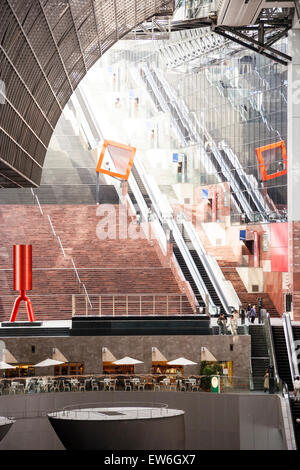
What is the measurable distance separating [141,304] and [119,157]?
50.7 ft

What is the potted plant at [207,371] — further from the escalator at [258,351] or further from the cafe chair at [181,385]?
the escalator at [258,351]

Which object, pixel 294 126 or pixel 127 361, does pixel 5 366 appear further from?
pixel 294 126

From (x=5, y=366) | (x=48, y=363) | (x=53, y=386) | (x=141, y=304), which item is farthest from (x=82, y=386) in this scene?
(x=141, y=304)

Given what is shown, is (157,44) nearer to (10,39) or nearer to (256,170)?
(256,170)

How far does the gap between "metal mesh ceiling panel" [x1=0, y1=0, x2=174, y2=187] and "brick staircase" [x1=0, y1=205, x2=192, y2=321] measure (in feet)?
35.5

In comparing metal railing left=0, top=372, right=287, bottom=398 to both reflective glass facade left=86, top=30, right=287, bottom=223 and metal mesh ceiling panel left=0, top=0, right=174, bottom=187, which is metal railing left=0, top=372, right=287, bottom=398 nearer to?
metal mesh ceiling panel left=0, top=0, right=174, bottom=187

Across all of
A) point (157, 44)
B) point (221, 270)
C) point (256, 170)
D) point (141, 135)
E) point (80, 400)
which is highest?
point (157, 44)

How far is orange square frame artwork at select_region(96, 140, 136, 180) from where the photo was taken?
53031 mm

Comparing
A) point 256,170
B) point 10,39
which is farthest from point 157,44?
point 10,39

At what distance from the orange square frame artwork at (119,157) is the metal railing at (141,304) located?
13654 millimetres

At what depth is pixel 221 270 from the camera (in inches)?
1982

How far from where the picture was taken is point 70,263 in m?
46.2

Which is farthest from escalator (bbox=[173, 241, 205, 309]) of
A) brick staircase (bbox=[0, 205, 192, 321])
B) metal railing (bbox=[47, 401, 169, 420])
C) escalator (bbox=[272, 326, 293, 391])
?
metal railing (bbox=[47, 401, 169, 420])

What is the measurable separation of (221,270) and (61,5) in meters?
26.7
